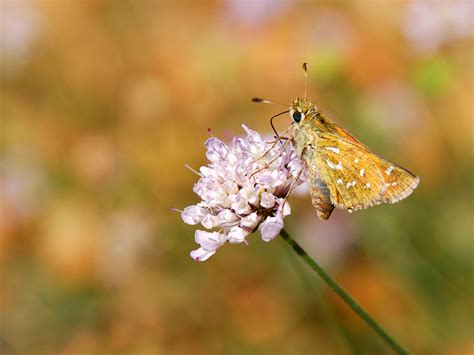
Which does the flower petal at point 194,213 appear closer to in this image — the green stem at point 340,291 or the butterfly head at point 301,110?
the green stem at point 340,291

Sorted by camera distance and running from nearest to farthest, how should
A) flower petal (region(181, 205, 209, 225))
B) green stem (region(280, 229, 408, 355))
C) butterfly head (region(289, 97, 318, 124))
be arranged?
green stem (region(280, 229, 408, 355)) → flower petal (region(181, 205, 209, 225)) → butterfly head (region(289, 97, 318, 124))

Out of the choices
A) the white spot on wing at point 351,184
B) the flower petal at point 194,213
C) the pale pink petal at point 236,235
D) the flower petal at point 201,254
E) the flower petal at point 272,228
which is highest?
the flower petal at point 194,213

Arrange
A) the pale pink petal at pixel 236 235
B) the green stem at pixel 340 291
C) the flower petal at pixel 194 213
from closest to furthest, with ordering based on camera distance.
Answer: the green stem at pixel 340 291 → the pale pink petal at pixel 236 235 → the flower petal at pixel 194 213

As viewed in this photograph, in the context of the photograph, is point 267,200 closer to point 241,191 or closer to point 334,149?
point 241,191

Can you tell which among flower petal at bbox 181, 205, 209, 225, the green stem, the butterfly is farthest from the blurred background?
the green stem

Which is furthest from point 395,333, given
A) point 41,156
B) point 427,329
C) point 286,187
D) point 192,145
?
point 41,156

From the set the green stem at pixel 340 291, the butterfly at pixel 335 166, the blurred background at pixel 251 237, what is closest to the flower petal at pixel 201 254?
the green stem at pixel 340 291

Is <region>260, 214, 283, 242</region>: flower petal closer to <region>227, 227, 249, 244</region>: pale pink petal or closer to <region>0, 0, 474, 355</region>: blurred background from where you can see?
<region>227, 227, 249, 244</region>: pale pink petal

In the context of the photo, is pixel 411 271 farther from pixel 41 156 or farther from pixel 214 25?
pixel 214 25
